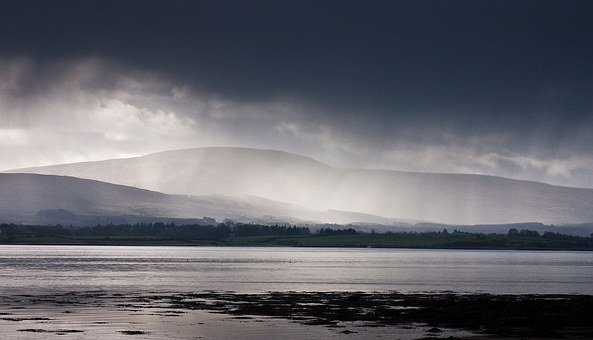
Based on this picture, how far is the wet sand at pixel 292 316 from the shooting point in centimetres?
6606

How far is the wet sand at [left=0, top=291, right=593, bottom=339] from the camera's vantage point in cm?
6606

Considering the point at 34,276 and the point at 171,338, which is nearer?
the point at 171,338

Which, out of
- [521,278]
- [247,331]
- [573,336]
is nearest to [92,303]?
[247,331]

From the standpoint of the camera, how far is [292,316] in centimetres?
7825

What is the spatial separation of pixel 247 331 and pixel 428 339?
1300 cm

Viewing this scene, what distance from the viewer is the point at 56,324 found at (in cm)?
7025

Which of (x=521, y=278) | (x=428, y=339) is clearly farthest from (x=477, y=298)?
(x=521, y=278)

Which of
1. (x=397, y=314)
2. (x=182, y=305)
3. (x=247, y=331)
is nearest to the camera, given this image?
(x=247, y=331)

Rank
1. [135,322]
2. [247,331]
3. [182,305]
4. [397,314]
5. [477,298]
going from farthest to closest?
[477,298] < [182,305] < [397,314] < [135,322] < [247,331]

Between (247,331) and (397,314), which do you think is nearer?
(247,331)

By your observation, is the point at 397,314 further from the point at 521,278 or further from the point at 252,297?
the point at 521,278

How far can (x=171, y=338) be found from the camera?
207ft

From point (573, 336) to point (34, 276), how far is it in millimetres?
96552

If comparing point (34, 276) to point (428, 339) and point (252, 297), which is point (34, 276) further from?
point (428, 339)
